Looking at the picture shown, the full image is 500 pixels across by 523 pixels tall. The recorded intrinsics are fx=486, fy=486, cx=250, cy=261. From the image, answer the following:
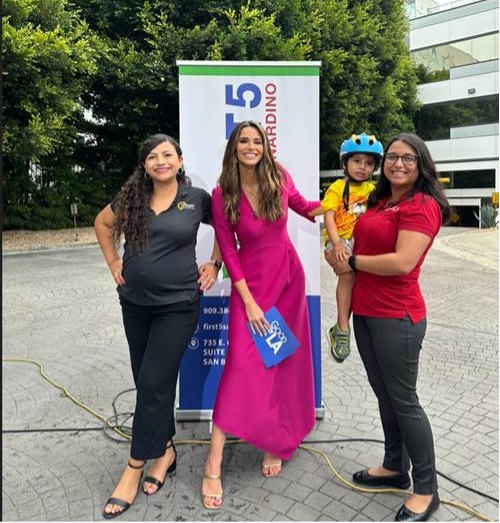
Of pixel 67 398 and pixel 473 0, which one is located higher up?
pixel 473 0

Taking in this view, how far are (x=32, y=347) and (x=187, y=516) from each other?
12.1ft

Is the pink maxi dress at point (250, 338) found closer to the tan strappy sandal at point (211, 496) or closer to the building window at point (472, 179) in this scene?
the tan strappy sandal at point (211, 496)

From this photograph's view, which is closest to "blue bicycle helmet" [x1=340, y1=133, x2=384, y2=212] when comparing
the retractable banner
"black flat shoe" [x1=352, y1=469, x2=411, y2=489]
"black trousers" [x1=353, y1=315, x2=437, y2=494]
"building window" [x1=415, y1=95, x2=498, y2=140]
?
the retractable banner

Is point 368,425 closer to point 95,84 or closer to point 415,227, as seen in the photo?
point 415,227

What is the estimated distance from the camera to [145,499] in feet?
9.04

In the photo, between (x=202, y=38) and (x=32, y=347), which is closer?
(x=32, y=347)

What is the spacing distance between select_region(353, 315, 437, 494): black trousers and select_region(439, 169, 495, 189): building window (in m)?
28.0

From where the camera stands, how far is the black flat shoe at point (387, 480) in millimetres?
2812

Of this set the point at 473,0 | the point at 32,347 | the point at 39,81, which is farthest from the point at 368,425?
the point at 473,0

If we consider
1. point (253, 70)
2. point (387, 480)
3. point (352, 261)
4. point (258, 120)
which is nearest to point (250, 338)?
point (352, 261)

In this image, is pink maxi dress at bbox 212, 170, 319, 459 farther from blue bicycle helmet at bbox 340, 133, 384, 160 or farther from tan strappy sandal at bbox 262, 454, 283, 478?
blue bicycle helmet at bbox 340, 133, 384, 160

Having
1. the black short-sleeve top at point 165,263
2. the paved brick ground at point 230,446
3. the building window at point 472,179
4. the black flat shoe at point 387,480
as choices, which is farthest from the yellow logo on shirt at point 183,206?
the building window at point 472,179

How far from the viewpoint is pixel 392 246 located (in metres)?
2.40

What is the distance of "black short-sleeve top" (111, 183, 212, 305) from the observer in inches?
102
